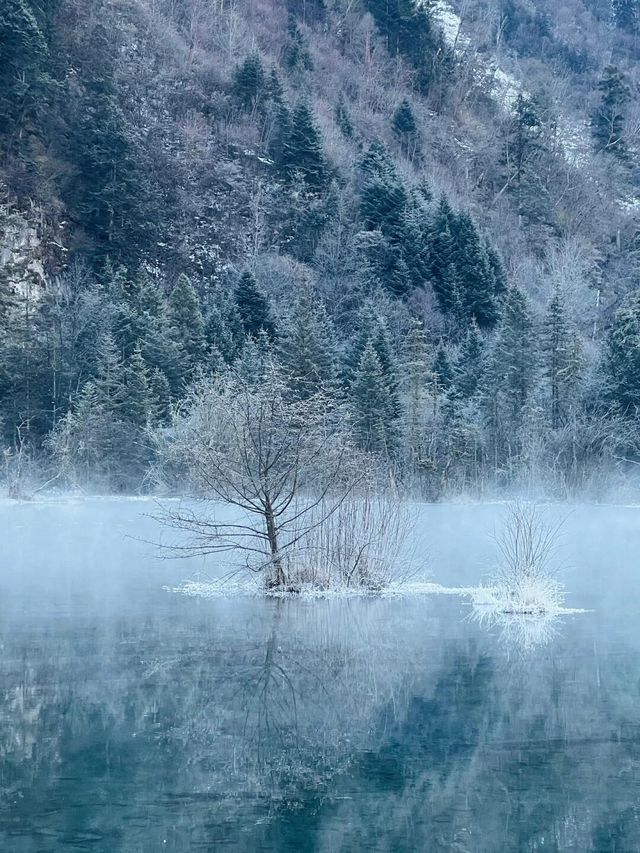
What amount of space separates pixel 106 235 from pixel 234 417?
41.4 meters

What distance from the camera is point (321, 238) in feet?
209

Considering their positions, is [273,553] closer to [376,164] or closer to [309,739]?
[309,739]

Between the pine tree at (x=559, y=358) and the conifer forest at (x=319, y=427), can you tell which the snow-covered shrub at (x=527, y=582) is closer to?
the conifer forest at (x=319, y=427)

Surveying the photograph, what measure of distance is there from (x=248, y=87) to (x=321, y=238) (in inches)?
597

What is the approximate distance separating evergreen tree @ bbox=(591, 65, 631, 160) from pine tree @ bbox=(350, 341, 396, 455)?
51270mm

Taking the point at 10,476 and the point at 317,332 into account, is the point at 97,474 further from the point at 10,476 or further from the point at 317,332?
the point at 317,332

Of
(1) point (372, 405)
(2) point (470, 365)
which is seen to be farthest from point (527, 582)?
(2) point (470, 365)

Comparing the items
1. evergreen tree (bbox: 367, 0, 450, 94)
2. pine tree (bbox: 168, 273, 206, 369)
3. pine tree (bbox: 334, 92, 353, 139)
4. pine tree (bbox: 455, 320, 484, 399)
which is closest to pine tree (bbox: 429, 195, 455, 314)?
pine tree (bbox: 455, 320, 484, 399)

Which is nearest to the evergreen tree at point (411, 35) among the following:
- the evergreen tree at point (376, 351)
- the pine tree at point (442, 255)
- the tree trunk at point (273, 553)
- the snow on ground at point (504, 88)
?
the snow on ground at point (504, 88)

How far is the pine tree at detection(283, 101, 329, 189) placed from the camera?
67.2 metres

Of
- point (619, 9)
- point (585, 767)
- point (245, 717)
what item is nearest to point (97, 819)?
point (245, 717)

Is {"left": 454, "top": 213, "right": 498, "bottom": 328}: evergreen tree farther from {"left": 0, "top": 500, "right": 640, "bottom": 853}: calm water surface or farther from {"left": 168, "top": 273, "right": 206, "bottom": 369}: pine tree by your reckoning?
{"left": 0, "top": 500, "right": 640, "bottom": 853}: calm water surface

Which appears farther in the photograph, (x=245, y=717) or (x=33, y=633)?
(x=33, y=633)

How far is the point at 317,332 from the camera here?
46.2 m
